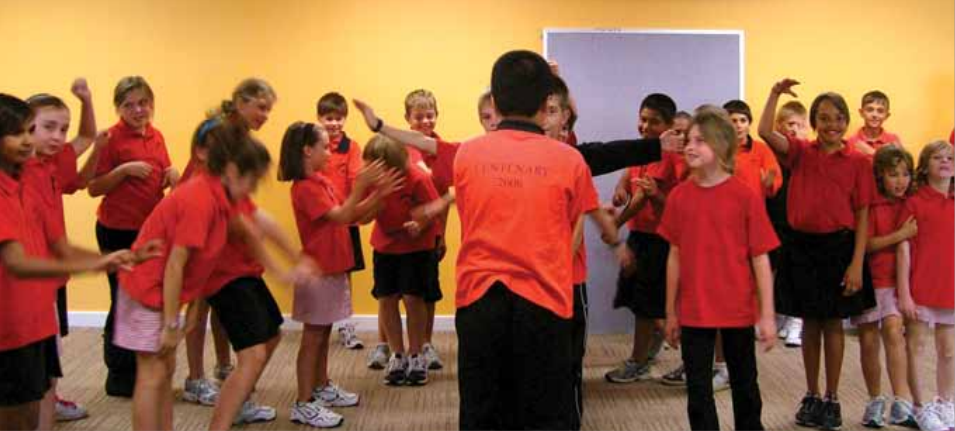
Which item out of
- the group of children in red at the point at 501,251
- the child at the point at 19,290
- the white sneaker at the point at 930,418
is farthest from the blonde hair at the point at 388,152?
the white sneaker at the point at 930,418

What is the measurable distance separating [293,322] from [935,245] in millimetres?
3806

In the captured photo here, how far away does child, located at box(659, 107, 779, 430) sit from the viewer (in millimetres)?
3084

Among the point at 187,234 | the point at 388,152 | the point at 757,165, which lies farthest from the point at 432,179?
the point at 187,234

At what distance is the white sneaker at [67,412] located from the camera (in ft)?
12.6

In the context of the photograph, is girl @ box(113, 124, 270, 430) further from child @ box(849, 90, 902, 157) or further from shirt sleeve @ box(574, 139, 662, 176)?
child @ box(849, 90, 902, 157)

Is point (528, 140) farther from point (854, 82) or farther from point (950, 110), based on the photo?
point (950, 110)

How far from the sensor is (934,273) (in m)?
3.67

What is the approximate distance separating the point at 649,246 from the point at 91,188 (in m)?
2.66

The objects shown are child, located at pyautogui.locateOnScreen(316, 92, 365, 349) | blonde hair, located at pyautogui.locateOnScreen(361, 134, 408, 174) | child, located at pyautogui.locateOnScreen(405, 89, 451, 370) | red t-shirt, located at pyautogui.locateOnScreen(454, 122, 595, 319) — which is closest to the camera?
red t-shirt, located at pyautogui.locateOnScreen(454, 122, 595, 319)

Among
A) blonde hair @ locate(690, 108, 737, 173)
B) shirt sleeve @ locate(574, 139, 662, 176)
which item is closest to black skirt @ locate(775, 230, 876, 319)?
blonde hair @ locate(690, 108, 737, 173)

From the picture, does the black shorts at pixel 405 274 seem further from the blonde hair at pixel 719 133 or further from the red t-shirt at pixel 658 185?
the blonde hair at pixel 719 133

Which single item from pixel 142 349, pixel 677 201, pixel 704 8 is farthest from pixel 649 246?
pixel 142 349

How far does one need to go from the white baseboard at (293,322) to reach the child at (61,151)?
6.13 ft

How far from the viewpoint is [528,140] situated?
2391 mm
